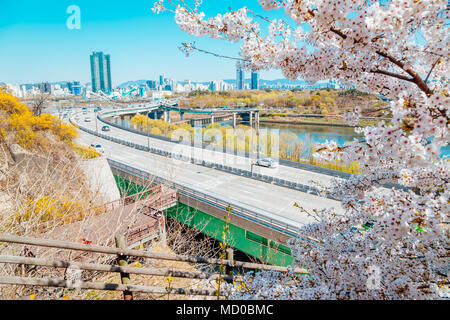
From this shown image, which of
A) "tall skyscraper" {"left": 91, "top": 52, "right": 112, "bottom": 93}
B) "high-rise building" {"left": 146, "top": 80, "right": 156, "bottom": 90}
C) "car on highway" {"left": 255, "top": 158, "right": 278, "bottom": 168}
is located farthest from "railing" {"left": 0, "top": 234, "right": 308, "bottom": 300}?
"high-rise building" {"left": 146, "top": 80, "right": 156, "bottom": 90}

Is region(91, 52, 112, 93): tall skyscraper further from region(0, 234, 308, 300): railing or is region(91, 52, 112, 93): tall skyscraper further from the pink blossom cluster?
region(0, 234, 308, 300): railing

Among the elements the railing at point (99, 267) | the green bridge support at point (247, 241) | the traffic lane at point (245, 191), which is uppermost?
the railing at point (99, 267)

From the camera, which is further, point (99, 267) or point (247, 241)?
point (247, 241)

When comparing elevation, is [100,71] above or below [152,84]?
below

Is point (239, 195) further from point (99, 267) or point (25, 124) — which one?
point (99, 267)

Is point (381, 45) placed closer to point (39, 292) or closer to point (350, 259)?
point (350, 259)

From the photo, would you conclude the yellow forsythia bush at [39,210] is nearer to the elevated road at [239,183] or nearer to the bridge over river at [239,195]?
the bridge over river at [239,195]

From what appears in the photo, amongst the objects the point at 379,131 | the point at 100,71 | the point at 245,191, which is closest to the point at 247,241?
the point at 245,191

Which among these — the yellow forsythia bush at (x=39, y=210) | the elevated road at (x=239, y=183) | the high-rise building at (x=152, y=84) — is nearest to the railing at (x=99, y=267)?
the yellow forsythia bush at (x=39, y=210)
